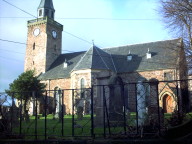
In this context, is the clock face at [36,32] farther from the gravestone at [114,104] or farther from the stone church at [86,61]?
the gravestone at [114,104]

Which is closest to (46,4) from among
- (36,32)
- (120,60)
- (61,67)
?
(36,32)

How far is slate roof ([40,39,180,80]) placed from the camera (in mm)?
28358

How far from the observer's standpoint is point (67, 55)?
126 feet

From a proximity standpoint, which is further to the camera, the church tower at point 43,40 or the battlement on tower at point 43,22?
the battlement on tower at point 43,22

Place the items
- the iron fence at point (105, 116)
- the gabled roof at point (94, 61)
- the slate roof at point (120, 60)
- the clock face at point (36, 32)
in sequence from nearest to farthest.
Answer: the iron fence at point (105, 116) → the gabled roof at point (94, 61) → the slate roof at point (120, 60) → the clock face at point (36, 32)

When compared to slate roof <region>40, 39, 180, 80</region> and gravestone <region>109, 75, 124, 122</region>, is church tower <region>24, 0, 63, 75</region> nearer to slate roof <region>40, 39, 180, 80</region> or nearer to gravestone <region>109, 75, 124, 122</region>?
slate roof <region>40, 39, 180, 80</region>

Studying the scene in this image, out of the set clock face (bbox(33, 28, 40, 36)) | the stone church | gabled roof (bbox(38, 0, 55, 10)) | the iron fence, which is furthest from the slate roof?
the iron fence

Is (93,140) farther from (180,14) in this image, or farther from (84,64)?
(84,64)

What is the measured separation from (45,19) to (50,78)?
10512mm

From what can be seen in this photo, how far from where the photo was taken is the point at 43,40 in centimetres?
3750

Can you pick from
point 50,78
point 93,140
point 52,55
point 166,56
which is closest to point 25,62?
point 52,55

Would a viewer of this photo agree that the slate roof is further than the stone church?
Yes

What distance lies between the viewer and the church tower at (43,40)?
3712 cm

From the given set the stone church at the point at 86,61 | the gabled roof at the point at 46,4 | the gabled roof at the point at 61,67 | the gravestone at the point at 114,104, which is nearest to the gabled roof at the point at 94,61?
the stone church at the point at 86,61
